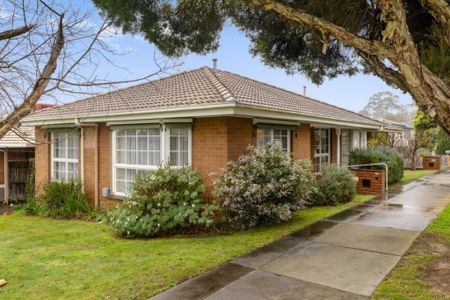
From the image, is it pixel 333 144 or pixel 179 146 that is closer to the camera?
pixel 179 146

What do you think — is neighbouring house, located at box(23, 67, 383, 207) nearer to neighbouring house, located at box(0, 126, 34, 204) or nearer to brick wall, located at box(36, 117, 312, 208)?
brick wall, located at box(36, 117, 312, 208)

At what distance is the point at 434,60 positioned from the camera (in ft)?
19.7

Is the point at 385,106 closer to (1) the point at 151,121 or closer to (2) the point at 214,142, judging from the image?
(1) the point at 151,121

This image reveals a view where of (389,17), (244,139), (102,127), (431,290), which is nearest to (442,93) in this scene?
(389,17)

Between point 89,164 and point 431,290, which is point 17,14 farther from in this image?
point 89,164

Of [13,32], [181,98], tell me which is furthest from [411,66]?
[181,98]

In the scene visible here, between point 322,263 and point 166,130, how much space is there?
5958mm

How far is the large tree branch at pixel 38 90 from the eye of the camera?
14.8 feet

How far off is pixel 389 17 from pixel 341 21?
232 centimetres

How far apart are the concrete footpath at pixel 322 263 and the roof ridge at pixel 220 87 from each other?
3604mm

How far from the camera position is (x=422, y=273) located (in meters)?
5.70

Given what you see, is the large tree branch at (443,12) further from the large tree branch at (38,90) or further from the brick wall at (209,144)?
the large tree branch at (38,90)

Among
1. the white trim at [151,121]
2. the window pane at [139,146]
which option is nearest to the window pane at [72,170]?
the window pane at [139,146]


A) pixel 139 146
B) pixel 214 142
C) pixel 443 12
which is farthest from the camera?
pixel 139 146
